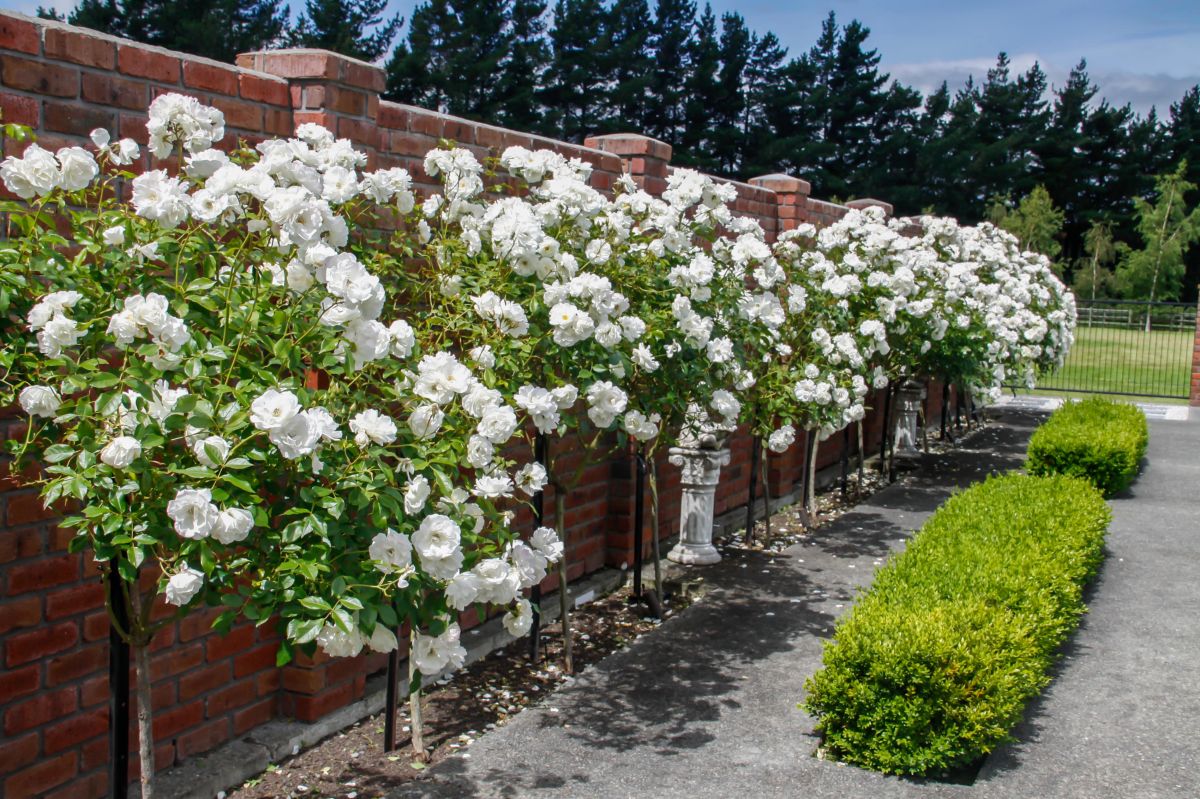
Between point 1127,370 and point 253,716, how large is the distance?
2675cm

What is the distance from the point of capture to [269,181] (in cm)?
273

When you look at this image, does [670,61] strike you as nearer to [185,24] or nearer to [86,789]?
[185,24]

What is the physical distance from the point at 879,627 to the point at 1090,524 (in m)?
2.85

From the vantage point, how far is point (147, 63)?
3365mm

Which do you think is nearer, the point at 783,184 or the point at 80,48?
the point at 80,48

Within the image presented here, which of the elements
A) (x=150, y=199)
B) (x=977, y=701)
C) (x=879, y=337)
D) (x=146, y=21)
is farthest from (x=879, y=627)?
(x=146, y=21)

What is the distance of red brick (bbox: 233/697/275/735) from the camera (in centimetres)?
390

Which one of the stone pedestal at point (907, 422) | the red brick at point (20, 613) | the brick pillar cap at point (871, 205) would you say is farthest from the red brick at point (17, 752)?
the stone pedestal at point (907, 422)

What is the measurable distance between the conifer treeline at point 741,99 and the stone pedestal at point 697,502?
19.7m

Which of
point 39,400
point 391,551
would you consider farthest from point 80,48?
point 391,551

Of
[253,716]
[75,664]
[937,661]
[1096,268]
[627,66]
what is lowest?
[253,716]

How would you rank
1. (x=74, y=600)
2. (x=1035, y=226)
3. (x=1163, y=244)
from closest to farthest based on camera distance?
(x=74, y=600) < (x=1035, y=226) < (x=1163, y=244)

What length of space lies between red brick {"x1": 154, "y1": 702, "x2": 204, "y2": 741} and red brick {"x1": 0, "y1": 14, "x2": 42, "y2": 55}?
6.34 ft

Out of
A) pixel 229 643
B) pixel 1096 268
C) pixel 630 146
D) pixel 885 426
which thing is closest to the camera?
pixel 229 643
